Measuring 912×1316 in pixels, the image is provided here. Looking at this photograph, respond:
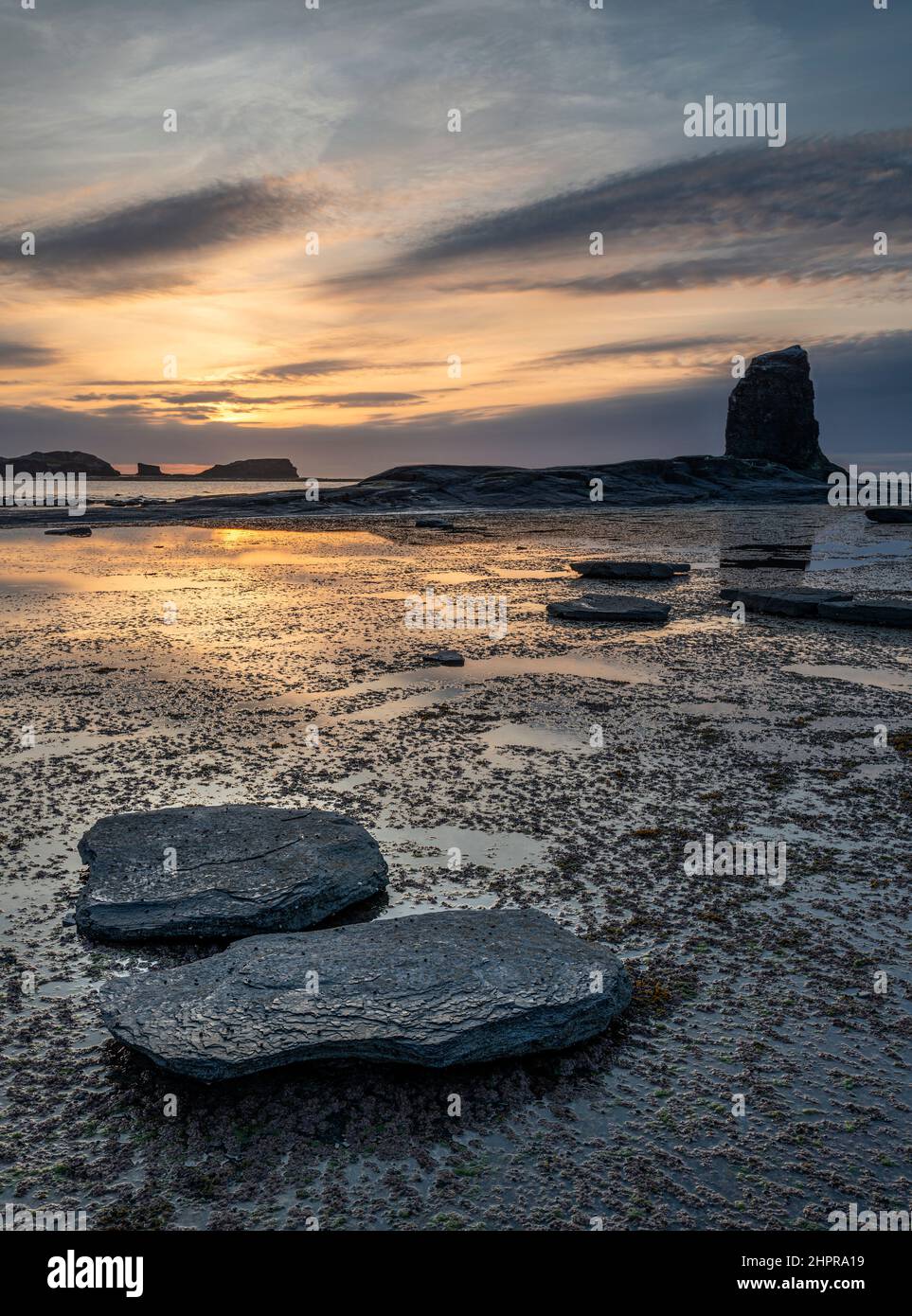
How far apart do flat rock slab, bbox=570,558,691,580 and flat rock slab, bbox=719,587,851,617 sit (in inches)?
114

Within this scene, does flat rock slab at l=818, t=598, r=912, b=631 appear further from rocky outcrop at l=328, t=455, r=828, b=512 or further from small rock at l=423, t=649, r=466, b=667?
rocky outcrop at l=328, t=455, r=828, b=512

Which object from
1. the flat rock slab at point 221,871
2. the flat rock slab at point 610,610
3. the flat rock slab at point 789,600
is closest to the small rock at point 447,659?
the flat rock slab at point 610,610

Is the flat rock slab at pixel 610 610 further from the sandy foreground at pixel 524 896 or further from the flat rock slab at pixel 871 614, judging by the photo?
the flat rock slab at pixel 871 614

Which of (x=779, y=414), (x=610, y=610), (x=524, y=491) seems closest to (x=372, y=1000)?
(x=610, y=610)

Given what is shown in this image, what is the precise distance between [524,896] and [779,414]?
87975 mm

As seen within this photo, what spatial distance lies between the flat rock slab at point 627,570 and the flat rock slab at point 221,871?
10841 mm

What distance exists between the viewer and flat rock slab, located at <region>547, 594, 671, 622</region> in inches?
406

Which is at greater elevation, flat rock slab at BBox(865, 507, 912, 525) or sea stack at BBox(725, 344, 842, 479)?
sea stack at BBox(725, 344, 842, 479)

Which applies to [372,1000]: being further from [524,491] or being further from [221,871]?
[524,491]

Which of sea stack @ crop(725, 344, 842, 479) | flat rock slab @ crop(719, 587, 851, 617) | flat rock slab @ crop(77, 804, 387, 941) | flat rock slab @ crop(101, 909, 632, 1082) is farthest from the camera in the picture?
sea stack @ crop(725, 344, 842, 479)

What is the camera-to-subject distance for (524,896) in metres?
3.64

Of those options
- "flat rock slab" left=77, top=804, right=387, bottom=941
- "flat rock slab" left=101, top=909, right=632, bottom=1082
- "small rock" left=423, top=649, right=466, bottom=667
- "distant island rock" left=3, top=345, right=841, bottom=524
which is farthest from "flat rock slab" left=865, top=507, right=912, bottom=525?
"flat rock slab" left=101, top=909, right=632, bottom=1082

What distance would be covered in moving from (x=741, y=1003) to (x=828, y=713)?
3.98 meters

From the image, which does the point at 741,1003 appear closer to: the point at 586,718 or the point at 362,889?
the point at 362,889
